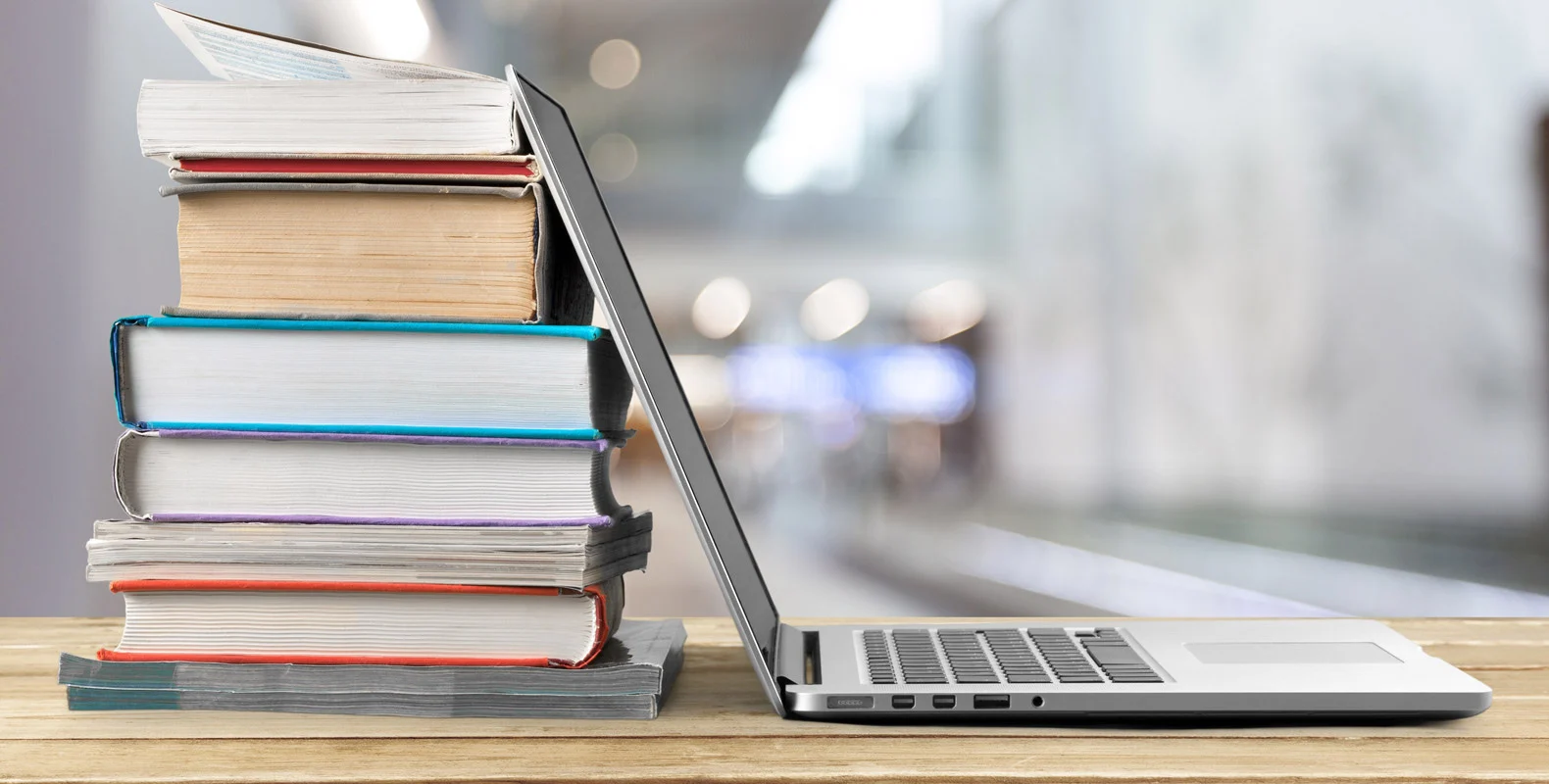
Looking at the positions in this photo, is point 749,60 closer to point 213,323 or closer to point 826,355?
point 826,355

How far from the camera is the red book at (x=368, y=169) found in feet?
2.02

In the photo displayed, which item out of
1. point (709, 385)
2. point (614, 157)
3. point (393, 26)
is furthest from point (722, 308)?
point (393, 26)

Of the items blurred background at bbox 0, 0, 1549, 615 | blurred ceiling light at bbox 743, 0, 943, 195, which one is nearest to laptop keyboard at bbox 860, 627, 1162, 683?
blurred background at bbox 0, 0, 1549, 615

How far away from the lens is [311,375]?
0.61 m

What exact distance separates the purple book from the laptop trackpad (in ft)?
1.29

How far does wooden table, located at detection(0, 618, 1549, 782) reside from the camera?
0.49 metres

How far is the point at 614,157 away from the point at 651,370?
6167 mm

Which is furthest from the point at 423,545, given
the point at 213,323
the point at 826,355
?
the point at 826,355

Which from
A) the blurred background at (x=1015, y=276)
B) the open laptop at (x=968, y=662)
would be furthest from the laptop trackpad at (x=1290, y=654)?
the blurred background at (x=1015, y=276)

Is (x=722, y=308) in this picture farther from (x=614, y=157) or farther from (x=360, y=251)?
(x=360, y=251)

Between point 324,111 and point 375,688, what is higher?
point 324,111

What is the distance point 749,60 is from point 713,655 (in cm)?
605

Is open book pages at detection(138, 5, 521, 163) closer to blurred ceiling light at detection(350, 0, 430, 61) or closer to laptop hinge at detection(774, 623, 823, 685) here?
laptop hinge at detection(774, 623, 823, 685)

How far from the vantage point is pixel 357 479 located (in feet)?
1.99
